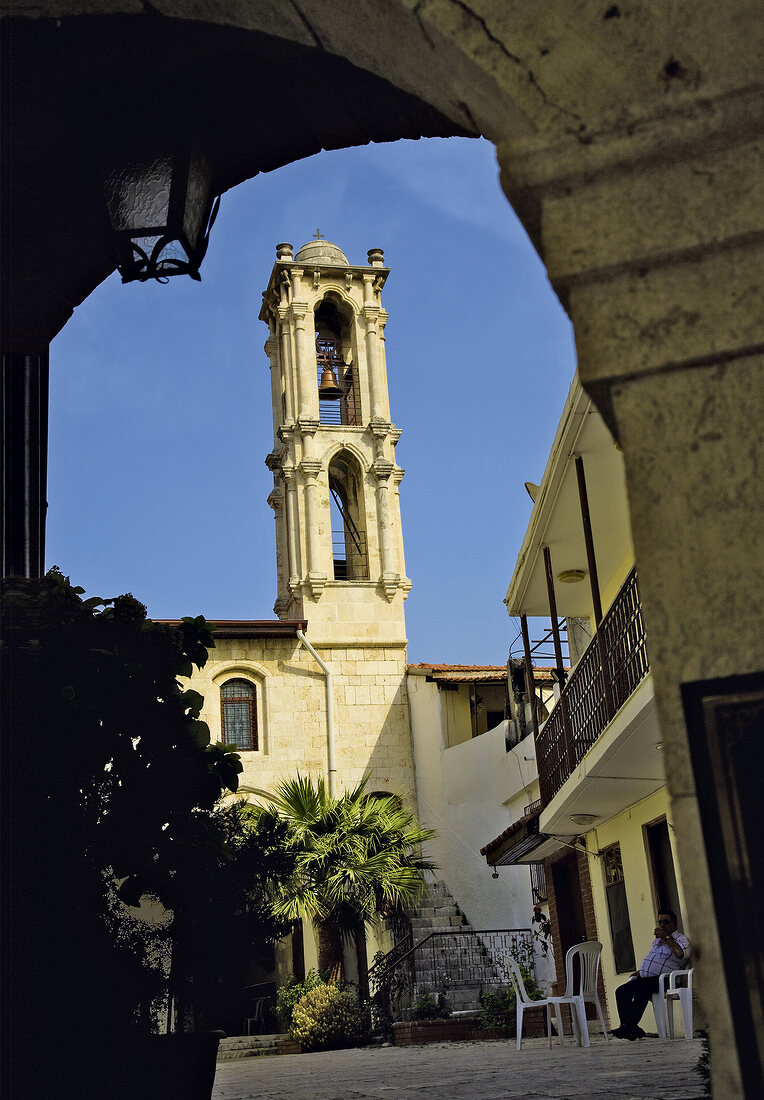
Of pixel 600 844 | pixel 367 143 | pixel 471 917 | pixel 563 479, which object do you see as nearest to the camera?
pixel 367 143

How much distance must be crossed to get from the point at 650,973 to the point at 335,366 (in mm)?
24530

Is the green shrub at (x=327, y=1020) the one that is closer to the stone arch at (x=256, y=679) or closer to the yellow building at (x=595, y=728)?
the yellow building at (x=595, y=728)

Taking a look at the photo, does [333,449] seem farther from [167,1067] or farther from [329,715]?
[167,1067]

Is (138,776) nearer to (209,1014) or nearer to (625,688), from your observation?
(209,1014)

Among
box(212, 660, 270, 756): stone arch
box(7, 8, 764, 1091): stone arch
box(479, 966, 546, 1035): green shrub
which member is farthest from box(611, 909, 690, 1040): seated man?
box(212, 660, 270, 756): stone arch

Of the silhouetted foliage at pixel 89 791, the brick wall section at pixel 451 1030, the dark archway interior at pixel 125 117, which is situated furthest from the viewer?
the brick wall section at pixel 451 1030

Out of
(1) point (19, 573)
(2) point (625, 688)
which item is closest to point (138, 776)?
(1) point (19, 573)

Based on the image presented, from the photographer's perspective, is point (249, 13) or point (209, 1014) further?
point (209, 1014)

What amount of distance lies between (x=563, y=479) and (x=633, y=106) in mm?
9747

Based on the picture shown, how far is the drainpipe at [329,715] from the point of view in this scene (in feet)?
89.7

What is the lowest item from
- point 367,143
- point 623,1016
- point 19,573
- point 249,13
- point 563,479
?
point 623,1016

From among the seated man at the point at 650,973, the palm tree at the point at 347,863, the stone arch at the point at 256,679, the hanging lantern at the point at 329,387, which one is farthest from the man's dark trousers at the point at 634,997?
the hanging lantern at the point at 329,387

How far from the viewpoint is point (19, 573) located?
3.68 metres

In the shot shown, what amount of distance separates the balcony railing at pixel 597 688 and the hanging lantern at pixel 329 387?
17.9 m
